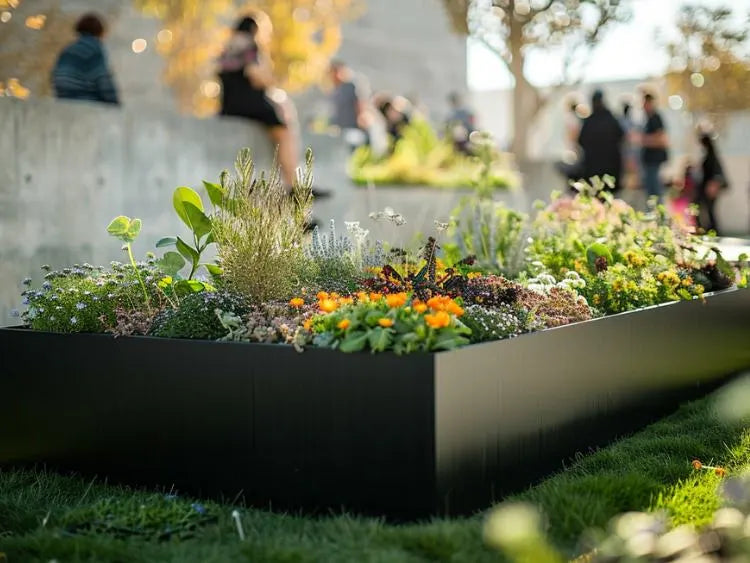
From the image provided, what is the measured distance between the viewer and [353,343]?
11.1ft

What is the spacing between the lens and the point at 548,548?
2.99 m

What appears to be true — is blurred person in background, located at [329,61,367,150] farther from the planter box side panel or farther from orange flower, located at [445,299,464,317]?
orange flower, located at [445,299,464,317]

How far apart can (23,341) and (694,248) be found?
3.97m

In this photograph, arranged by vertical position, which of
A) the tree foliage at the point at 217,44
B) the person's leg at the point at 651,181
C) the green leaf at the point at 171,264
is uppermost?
the tree foliage at the point at 217,44

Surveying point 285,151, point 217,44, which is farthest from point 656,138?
point 217,44

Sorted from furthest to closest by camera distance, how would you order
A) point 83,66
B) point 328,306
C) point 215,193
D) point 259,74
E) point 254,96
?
1. point 254,96
2. point 259,74
3. point 83,66
4. point 215,193
5. point 328,306

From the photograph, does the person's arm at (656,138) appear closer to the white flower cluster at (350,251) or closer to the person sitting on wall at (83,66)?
the person sitting on wall at (83,66)

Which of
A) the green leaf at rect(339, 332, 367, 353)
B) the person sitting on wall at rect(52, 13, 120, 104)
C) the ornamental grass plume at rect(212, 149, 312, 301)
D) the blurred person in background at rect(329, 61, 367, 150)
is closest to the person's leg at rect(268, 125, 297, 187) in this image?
the person sitting on wall at rect(52, 13, 120, 104)

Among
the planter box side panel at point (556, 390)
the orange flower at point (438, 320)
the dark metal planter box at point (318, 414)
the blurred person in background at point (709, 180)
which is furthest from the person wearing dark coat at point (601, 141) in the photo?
the orange flower at point (438, 320)

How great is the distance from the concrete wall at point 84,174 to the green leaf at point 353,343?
12.6 ft

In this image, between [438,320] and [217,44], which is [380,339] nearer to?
[438,320]

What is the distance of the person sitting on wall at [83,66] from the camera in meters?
7.61

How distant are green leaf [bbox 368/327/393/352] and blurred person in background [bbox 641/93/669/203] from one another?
1007cm

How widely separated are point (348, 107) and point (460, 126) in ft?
9.75
